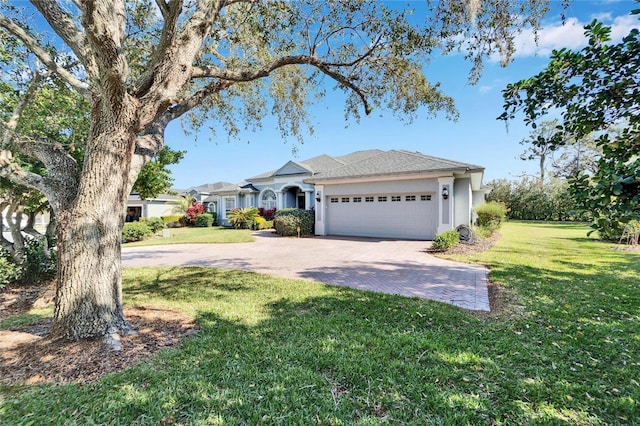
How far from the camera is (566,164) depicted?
3847cm

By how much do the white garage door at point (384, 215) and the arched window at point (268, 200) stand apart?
392 inches

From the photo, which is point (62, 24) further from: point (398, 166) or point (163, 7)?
point (398, 166)

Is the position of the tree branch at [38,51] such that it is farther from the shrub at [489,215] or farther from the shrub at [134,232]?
the shrub at [489,215]

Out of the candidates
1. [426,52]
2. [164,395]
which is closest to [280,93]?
[426,52]

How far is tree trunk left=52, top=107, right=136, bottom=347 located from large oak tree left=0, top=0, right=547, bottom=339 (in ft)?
0.05

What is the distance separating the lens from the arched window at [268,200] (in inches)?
1044

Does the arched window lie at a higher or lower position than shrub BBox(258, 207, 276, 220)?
higher

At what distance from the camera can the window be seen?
27828mm

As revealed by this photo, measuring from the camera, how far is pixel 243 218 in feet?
74.7

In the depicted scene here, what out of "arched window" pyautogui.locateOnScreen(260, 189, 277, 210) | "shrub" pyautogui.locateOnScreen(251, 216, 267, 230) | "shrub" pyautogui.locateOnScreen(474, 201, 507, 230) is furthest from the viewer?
"arched window" pyautogui.locateOnScreen(260, 189, 277, 210)

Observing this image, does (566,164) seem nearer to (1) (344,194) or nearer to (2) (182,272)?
(1) (344,194)

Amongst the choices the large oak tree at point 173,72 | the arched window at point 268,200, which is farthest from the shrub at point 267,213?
the large oak tree at point 173,72

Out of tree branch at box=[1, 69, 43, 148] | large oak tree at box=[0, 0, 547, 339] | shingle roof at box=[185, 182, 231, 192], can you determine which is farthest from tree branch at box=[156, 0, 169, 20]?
shingle roof at box=[185, 182, 231, 192]

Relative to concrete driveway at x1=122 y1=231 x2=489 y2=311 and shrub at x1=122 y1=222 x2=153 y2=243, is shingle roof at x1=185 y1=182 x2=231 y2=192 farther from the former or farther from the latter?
concrete driveway at x1=122 y1=231 x2=489 y2=311
